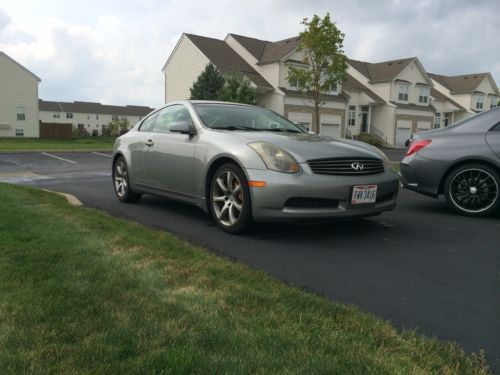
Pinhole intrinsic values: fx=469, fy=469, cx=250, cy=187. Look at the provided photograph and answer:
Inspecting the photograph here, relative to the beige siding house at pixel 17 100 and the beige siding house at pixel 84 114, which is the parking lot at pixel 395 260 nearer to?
the beige siding house at pixel 17 100

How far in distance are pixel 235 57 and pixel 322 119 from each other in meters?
8.38

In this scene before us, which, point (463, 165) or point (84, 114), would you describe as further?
point (84, 114)

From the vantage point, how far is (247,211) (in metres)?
4.59

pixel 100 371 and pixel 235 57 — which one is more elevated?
pixel 235 57

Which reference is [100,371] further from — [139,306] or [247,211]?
[247,211]

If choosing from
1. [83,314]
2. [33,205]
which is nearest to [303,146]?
[83,314]

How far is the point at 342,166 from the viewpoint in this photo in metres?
4.59

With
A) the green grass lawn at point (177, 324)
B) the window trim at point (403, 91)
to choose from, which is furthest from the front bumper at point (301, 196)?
the window trim at point (403, 91)

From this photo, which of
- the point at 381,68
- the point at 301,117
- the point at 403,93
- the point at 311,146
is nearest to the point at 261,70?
the point at 301,117

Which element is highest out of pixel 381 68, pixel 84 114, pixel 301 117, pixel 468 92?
pixel 381 68

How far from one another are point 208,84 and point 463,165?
88.0 feet

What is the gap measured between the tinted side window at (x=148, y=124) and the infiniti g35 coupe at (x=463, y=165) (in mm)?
3535

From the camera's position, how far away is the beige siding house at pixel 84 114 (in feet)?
291

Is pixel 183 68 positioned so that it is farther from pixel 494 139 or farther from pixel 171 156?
pixel 494 139
